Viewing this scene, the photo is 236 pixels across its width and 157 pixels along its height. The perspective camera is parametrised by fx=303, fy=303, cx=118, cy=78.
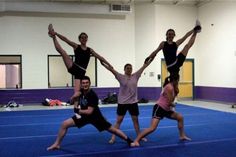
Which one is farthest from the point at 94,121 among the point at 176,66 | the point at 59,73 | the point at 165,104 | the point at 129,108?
the point at 59,73

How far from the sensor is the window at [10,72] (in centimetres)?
1459

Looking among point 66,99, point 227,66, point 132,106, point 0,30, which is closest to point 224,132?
point 132,106

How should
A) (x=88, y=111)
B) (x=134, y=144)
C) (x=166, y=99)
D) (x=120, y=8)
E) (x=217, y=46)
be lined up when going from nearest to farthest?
(x=88, y=111), (x=166, y=99), (x=134, y=144), (x=217, y=46), (x=120, y=8)

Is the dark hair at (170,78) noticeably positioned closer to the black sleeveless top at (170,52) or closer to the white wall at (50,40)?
the black sleeveless top at (170,52)

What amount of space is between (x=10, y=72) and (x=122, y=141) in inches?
402

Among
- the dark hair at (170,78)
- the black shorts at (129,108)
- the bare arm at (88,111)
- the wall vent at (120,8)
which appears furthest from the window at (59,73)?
the bare arm at (88,111)

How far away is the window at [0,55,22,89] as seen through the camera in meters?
14.6

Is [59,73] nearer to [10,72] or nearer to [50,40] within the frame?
[50,40]

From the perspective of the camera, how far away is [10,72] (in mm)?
15078

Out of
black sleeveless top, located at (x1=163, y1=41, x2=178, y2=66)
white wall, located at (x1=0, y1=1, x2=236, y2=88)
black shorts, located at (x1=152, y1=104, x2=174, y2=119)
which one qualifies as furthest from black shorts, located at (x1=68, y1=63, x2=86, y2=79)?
white wall, located at (x1=0, y1=1, x2=236, y2=88)

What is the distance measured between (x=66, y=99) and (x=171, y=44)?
9.70 metres

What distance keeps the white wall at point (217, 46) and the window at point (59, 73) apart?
555cm

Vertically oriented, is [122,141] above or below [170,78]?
below

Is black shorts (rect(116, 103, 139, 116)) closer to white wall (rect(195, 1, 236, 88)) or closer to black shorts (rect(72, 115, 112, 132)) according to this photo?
black shorts (rect(72, 115, 112, 132))
